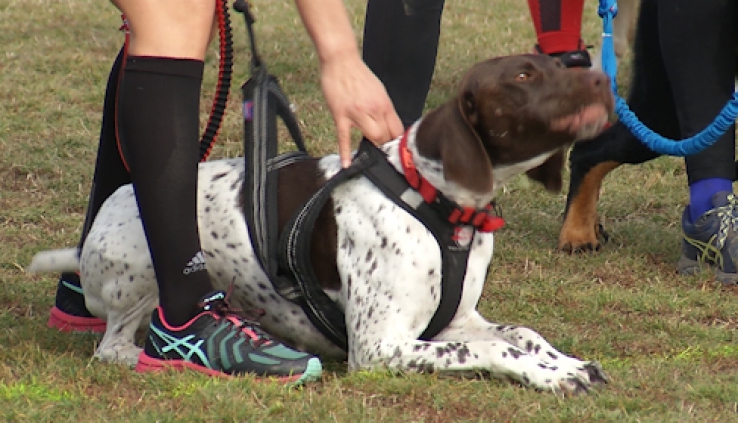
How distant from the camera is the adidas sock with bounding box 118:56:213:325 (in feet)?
10.2

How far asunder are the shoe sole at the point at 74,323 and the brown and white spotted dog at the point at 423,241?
12.4 inches

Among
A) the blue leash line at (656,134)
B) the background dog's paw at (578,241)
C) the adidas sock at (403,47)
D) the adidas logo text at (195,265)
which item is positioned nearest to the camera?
the adidas logo text at (195,265)

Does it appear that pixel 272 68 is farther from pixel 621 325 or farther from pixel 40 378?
pixel 40 378

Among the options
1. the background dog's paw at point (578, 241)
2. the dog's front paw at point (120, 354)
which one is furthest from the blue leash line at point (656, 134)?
the dog's front paw at point (120, 354)

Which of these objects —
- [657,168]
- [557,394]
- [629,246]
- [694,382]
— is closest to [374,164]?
[557,394]

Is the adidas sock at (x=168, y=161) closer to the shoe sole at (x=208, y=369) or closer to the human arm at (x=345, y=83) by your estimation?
the shoe sole at (x=208, y=369)

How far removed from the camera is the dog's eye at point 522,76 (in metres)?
3.15

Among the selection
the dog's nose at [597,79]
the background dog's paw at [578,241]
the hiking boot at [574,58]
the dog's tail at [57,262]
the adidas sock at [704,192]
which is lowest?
the background dog's paw at [578,241]

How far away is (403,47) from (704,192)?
1.33 metres

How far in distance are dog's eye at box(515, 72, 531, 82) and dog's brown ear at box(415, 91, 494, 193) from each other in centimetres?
13

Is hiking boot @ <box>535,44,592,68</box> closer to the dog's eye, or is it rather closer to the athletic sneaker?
the dog's eye

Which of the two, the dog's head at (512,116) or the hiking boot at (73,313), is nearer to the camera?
the dog's head at (512,116)

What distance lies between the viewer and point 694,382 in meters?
3.12

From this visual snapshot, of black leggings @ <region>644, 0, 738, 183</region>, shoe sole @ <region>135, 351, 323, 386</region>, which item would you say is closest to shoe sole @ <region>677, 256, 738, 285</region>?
black leggings @ <region>644, 0, 738, 183</region>
